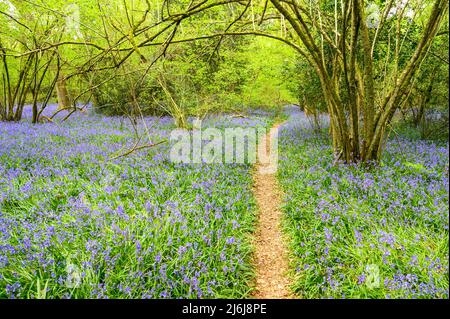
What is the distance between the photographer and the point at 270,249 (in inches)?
199

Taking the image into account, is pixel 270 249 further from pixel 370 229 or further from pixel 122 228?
pixel 122 228

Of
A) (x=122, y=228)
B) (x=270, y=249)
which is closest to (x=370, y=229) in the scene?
(x=270, y=249)

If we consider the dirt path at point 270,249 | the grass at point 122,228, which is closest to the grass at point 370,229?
the dirt path at point 270,249

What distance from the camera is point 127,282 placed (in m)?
3.43

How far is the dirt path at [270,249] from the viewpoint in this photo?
414cm

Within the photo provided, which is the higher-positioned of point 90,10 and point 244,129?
point 90,10

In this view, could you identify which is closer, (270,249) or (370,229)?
(370,229)

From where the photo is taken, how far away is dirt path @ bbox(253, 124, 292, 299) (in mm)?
4141

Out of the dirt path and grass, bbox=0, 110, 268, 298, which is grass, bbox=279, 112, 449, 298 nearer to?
the dirt path

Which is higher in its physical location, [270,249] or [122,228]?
[122,228]

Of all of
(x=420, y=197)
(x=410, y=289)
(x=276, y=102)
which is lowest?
(x=410, y=289)

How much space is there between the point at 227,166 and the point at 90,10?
676 cm

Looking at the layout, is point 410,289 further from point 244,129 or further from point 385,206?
point 244,129
